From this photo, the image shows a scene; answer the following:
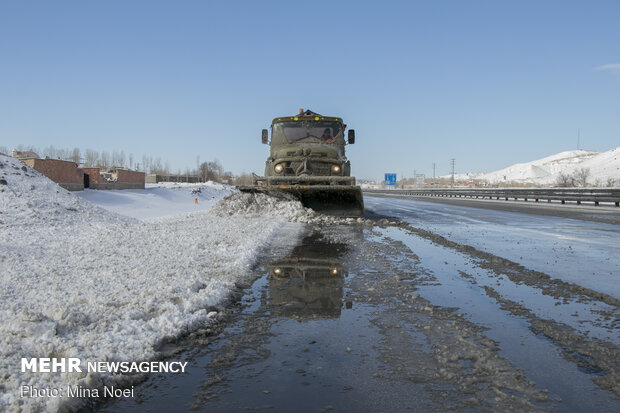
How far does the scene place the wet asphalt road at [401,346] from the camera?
239 centimetres

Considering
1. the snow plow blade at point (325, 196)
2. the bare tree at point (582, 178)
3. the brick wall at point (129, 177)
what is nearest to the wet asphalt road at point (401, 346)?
the snow plow blade at point (325, 196)

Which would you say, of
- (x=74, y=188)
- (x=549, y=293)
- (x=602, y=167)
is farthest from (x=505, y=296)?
(x=602, y=167)

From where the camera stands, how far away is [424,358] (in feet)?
9.51

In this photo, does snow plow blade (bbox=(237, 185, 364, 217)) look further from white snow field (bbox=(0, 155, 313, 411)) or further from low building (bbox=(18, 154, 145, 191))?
low building (bbox=(18, 154, 145, 191))

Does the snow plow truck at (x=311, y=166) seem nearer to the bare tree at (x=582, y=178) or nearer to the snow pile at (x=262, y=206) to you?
the snow pile at (x=262, y=206)

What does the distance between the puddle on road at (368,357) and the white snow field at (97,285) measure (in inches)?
14.8

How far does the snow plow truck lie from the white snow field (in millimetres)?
2337

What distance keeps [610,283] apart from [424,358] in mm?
3568

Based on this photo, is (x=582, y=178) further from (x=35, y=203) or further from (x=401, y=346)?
(x=401, y=346)

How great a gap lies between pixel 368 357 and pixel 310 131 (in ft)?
41.2

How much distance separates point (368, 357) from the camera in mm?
2936

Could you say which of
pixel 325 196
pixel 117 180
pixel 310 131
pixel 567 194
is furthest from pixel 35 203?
pixel 567 194

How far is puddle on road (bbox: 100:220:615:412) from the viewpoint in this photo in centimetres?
237

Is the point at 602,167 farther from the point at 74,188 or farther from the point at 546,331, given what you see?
the point at 546,331
